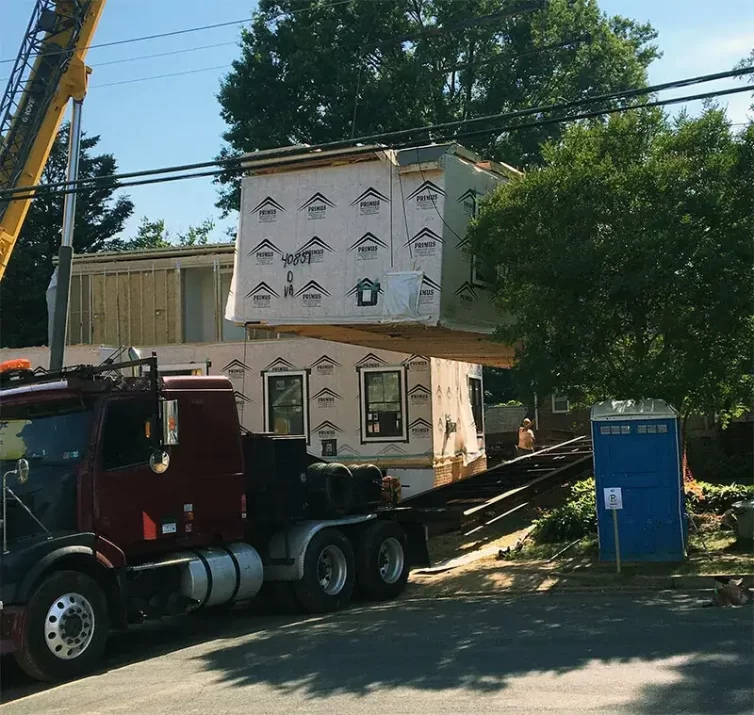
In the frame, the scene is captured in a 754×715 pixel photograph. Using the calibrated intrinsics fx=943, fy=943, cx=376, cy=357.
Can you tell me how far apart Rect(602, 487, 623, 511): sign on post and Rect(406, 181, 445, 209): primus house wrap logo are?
16.9 feet

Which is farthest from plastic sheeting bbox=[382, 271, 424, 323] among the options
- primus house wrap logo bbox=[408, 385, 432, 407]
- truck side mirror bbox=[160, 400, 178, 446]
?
primus house wrap logo bbox=[408, 385, 432, 407]

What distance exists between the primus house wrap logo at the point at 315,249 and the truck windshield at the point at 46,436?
650 cm

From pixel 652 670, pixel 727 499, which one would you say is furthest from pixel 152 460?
pixel 727 499

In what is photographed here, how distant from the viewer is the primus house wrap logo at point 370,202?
15.0 m

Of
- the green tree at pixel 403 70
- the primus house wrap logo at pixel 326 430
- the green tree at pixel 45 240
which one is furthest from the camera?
the green tree at pixel 45 240

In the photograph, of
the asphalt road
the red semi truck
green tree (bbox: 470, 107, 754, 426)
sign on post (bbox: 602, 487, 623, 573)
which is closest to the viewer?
the asphalt road

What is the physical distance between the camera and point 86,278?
2639 cm

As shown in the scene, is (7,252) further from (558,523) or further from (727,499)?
(727,499)

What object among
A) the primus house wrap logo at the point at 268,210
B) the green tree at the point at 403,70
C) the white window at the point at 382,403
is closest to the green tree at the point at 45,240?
the green tree at the point at 403,70

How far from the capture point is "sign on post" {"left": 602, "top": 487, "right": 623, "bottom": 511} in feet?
38.9

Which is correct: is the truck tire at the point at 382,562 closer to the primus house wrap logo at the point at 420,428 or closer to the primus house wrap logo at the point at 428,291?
the primus house wrap logo at the point at 428,291

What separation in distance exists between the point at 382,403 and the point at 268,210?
8.15m

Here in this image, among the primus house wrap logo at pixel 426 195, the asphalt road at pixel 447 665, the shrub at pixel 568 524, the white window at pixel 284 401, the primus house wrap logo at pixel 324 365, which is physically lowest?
the asphalt road at pixel 447 665

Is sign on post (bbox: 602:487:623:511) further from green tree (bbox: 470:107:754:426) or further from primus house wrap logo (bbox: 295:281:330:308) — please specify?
primus house wrap logo (bbox: 295:281:330:308)
